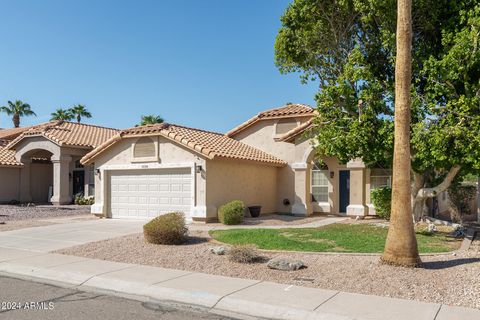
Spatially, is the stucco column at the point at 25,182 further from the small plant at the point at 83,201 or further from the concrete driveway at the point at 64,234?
the concrete driveway at the point at 64,234

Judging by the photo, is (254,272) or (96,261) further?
(96,261)

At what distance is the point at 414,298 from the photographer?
757cm

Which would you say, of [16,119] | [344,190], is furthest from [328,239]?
[16,119]

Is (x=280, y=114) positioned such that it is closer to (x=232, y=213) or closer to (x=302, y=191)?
(x=302, y=191)

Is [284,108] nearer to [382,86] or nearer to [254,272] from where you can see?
[382,86]

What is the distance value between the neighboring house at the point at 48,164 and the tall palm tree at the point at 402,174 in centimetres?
2257

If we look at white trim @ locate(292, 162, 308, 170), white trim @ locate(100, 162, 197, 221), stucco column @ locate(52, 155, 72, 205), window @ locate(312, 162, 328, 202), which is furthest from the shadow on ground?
stucco column @ locate(52, 155, 72, 205)

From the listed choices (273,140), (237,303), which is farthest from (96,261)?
(273,140)

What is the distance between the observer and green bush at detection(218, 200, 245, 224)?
57.2 feet

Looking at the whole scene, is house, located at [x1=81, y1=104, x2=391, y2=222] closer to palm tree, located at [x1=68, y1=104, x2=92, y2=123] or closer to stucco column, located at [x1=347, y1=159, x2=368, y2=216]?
stucco column, located at [x1=347, y1=159, x2=368, y2=216]

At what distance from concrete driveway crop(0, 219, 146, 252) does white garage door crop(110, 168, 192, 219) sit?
1.14 metres

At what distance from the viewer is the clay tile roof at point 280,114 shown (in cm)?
2301

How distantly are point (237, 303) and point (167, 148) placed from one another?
12687mm

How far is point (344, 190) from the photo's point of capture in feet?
70.8
